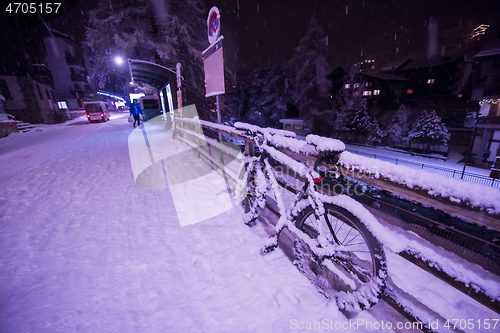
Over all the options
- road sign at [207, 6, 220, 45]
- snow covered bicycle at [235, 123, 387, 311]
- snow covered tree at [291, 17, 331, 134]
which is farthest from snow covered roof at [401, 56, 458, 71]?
snow covered bicycle at [235, 123, 387, 311]

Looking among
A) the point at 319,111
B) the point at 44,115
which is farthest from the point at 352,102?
A: the point at 44,115

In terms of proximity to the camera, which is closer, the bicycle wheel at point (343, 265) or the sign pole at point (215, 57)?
the bicycle wheel at point (343, 265)

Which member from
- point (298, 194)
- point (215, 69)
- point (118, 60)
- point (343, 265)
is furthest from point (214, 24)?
point (118, 60)

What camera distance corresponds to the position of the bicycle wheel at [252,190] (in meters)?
2.91

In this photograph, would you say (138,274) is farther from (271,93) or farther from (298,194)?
(271,93)

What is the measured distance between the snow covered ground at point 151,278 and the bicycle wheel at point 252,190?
0.74 feet

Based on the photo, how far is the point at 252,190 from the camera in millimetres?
3279

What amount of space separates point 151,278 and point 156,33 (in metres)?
17.2

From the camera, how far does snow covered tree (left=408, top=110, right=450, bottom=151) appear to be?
68.8ft

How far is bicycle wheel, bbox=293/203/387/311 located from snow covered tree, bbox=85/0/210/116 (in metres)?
13.1

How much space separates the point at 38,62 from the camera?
26.2 metres

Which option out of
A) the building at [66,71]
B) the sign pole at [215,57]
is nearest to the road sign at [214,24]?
the sign pole at [215,57]

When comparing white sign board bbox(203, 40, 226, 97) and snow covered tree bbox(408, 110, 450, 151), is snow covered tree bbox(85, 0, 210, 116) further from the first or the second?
snow covered tree bbox(408, 110, 450, 151)

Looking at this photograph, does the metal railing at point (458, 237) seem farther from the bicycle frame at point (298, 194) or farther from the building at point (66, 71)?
the building at point (66, 71)
